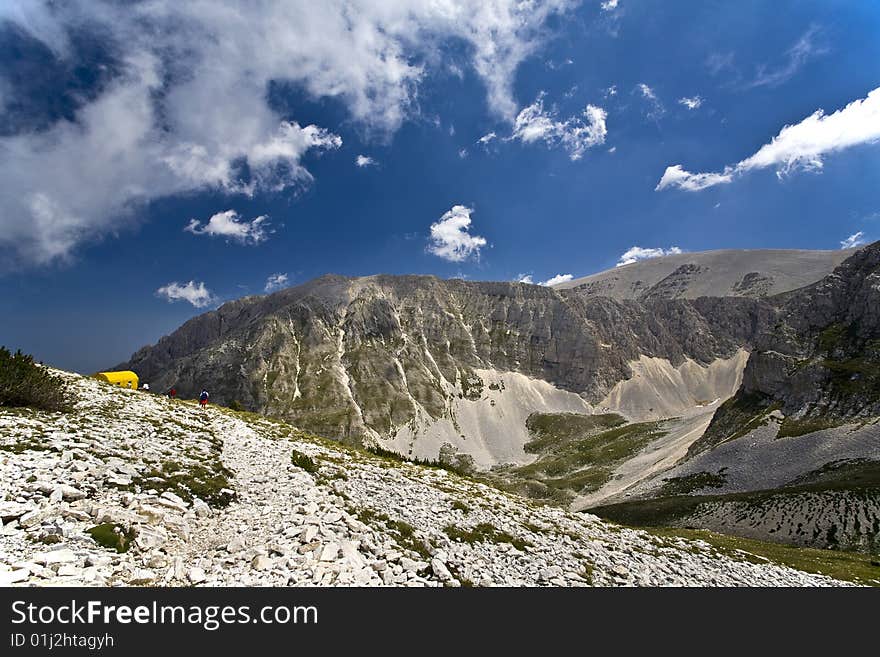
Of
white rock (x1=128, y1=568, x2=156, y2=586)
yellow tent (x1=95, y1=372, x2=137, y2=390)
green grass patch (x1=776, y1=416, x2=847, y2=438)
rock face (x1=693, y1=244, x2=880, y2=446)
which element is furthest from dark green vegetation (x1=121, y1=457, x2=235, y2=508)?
rock face (x1=693, y1=244, x2=880, y2=446)

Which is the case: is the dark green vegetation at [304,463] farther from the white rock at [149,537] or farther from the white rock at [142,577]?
the white rock at [142,577]

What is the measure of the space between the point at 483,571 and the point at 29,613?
12265mm

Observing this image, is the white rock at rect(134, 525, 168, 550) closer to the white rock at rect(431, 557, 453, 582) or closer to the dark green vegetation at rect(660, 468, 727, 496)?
the white rock at rect(431, 557, 453, 582)

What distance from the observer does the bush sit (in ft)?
87.2

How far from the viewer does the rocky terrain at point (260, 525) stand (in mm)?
11266

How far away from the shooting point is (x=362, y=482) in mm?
25969

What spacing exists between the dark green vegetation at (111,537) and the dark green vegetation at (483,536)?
11856mm

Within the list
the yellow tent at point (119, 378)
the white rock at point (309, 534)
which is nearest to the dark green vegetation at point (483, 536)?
the white rock at point (309, 534)

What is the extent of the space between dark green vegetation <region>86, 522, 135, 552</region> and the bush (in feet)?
71.7

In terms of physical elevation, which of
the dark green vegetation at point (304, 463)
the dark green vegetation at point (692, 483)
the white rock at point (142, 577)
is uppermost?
the dark green vegetation at point (304, 463)

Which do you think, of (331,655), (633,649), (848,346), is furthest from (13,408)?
(848,346)

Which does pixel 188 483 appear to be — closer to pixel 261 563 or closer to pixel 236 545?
pixel 236 545

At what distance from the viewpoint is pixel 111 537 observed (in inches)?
454

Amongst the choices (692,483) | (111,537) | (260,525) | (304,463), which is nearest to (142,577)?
(111,537)
